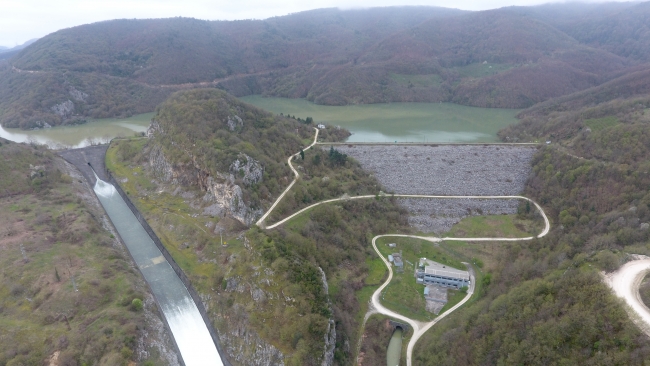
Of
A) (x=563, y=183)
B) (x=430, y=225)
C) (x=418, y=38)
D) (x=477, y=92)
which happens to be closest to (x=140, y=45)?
(x=418, y=38)

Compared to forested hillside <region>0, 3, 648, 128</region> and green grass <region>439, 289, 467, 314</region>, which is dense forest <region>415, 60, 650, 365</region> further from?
forested hillside <region>0, 3, 648, 128</region>

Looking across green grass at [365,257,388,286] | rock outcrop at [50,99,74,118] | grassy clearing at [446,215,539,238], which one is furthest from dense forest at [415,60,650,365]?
rock outcrop at [50,99,74,118]

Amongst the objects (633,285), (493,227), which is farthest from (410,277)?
(633,285)

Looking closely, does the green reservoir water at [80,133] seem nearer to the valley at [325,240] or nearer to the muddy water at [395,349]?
the valley at [325,240]

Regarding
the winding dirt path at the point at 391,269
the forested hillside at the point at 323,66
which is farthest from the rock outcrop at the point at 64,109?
the winding dirt path at the point at 391,269

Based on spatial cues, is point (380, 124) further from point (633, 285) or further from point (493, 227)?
point (633, 285)

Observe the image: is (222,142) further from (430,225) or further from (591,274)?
(591,274)
